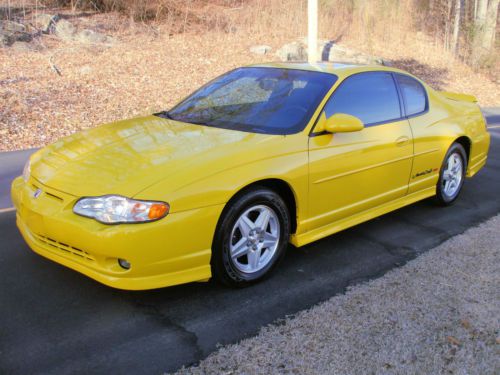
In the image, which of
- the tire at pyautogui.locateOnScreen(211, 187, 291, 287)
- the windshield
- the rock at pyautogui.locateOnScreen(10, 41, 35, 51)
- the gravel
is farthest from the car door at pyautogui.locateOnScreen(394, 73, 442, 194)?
the rock at pyautogui.locateOnScreen(10, 41, 35, 51)

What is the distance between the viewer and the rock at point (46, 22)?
52.1 feet

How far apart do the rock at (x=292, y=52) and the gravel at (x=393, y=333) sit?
13284 millimetres

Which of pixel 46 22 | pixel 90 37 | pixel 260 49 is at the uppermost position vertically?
pixel 46 22

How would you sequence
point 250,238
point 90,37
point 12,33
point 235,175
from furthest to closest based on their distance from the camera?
point 90,37 → point 12,33 → point 250,238 → point 235,175

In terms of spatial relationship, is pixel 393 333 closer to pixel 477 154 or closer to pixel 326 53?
pixel 477 154

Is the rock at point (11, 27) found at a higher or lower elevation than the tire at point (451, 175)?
higher

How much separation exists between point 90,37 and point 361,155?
13.0m

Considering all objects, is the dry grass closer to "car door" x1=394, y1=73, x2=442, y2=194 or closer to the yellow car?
the yellow car

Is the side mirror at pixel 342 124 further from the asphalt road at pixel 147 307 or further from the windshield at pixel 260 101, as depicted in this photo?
the asphalt road at pixel 147 307

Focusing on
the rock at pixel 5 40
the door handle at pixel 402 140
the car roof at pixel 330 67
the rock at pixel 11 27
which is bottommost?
the door handle at pixel 402 140

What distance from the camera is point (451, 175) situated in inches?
237

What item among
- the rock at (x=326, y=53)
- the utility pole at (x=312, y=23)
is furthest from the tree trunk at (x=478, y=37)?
the utility pole at (x=312, y=23)

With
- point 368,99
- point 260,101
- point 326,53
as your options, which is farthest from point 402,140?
point 326,53

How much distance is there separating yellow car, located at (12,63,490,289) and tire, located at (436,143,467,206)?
204 mm
